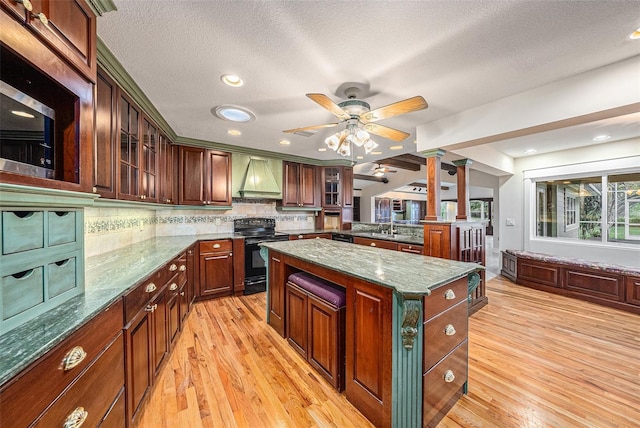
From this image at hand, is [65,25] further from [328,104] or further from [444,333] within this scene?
[444,333]

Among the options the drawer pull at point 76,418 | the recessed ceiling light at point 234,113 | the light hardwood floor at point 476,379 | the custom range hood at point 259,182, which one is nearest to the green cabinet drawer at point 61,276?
the drawer pull at point 76,418

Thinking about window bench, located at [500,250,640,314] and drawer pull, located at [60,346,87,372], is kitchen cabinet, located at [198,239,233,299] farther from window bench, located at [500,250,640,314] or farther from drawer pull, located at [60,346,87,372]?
window bench, located at [500,250,640,314]

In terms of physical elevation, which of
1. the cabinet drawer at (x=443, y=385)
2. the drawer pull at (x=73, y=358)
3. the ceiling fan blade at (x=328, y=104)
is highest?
the ceiling fan blade at (x=328, y=104)

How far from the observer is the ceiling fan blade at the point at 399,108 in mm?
1723

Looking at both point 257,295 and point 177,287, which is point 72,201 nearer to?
point 177,287

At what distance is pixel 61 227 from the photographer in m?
1.10

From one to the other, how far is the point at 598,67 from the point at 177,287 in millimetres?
3973

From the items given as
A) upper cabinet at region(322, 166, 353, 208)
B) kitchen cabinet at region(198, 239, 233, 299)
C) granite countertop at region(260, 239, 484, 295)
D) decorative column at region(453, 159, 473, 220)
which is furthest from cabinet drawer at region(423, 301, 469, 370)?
upper cabinet at region(322, 166, 353, 208)

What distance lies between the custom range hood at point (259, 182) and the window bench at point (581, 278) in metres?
4.46

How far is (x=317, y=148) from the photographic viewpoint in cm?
412

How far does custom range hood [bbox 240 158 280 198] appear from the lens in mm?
4078

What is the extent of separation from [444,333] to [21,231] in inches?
82.2

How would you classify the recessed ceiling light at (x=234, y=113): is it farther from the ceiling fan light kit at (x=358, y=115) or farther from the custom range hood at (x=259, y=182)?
the custom range hood at (x=259, y=182)

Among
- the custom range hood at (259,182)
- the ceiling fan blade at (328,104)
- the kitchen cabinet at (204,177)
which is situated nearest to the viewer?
the ceiling fan blade at (328,104)
